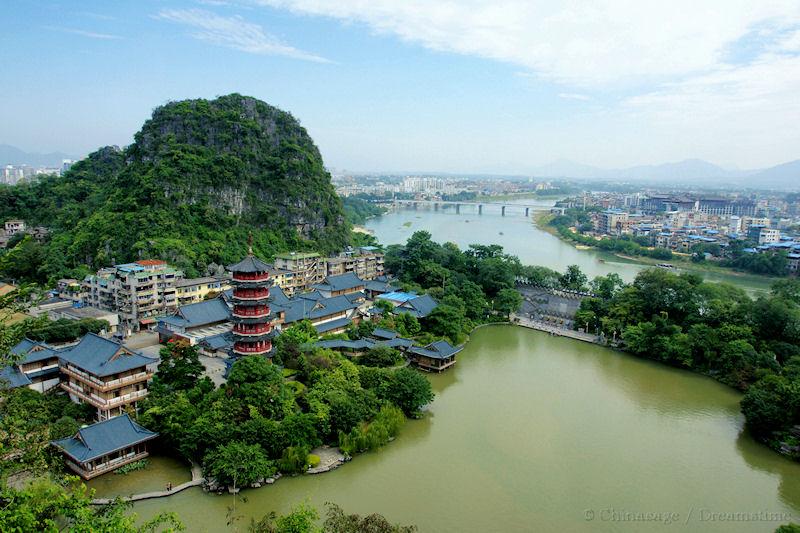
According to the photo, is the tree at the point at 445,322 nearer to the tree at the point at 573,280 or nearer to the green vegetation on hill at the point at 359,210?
the tree at the point at 573,280

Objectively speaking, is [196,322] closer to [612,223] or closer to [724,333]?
[724,333]

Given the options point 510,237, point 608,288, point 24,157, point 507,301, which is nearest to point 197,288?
point 507,301

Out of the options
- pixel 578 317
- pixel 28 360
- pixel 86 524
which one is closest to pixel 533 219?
pixel 578 317

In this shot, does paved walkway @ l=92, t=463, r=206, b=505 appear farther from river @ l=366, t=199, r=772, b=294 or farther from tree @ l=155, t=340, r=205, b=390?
river @ l=366, t=199, r=772, b=294

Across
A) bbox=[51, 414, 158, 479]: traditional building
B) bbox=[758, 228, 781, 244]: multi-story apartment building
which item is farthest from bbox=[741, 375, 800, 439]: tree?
bbox=[758, 228, 781, 244]: multi-story apartment building

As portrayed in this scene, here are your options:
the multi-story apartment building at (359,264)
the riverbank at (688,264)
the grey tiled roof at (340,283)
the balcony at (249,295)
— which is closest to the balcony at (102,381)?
the balcony at (249,295)

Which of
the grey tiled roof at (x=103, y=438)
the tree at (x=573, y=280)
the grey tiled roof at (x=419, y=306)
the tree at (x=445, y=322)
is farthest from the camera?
the tree at (x=573, y=280)
